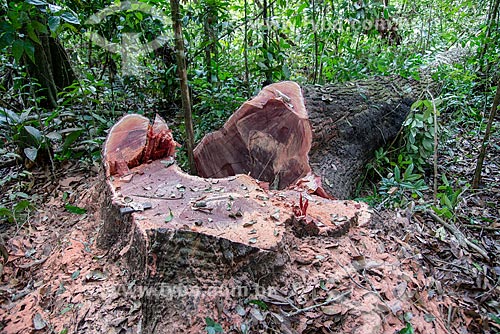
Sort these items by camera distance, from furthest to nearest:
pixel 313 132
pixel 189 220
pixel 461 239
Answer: pixel 313 132 < pixel 461 239 < pixel 189 220

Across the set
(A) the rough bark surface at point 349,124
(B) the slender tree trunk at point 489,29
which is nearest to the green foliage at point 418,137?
(A) the rough bark surface at point 349,124

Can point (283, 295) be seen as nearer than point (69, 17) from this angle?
Yes

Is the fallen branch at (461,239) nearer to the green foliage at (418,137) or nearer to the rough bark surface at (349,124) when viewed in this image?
the rough bark surface at (349,124)

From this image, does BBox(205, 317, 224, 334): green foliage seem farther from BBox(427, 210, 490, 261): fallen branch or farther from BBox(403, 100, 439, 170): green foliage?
BBox(403, 100, 439, 170): green foliage

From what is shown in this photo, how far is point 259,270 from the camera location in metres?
1.55

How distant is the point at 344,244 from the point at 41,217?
2.26 metres

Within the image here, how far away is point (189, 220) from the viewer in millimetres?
1663

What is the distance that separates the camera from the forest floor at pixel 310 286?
1.46 m

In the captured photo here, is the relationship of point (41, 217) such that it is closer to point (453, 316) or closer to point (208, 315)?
point (208, 315)

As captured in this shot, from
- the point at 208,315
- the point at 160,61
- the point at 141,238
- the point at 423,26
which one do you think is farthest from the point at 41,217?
the point at 423,26

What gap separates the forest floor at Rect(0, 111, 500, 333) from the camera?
146 centimetres

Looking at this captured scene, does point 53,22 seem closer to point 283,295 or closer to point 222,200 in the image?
point 222,200

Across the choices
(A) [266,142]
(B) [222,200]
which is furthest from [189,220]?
(A) [266,142]

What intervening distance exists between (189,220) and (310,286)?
2.10ft
